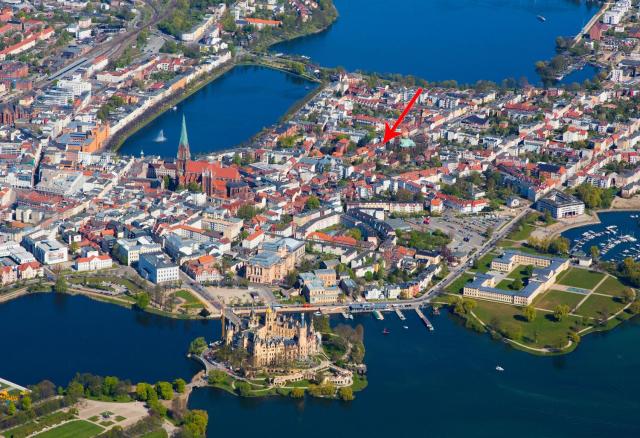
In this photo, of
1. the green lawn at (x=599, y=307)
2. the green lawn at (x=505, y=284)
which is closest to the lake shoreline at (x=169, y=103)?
the green lawn at (x=505, y=284)

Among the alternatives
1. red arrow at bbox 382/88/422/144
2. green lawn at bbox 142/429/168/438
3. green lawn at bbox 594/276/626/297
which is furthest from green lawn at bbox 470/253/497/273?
green lawn at bbox 142/429/168/438

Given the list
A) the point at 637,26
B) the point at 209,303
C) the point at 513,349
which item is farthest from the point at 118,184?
the point at 637,26

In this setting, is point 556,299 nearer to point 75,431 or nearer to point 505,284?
point 505,284

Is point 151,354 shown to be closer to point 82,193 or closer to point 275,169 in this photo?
point 82,193

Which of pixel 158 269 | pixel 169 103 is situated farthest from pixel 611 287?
pixel 169 103

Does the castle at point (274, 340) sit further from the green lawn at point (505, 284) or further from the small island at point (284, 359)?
the green lawn at point (505, 284)

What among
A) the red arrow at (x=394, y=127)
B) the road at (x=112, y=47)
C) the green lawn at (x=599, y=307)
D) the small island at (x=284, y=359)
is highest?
the road at (x=112, y=47)
